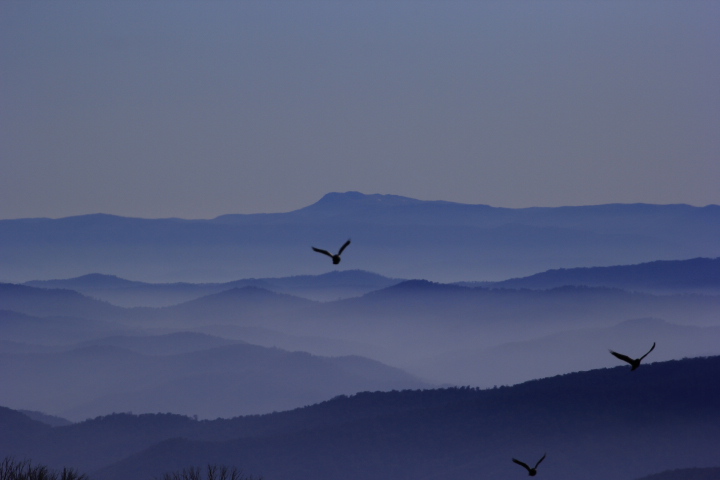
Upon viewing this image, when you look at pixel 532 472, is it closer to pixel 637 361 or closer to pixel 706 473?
pixel 637 361

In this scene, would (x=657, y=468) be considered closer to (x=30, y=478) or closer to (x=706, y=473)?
(x=706, y=473)

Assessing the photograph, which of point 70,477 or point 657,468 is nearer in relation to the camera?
point 70,477

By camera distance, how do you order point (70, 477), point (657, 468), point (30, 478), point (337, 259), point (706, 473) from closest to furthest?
point (337, 259) < point (30, 478) < point (70, 477) < point (706, 473) < point (657, 468)

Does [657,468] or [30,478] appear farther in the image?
[657,468]

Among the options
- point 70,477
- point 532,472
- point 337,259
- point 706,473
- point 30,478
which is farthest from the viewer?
point 706,473

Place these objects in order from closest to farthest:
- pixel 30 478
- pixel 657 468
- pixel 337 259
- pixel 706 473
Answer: pixel 337 259, pixel 30 478, pixel 706 473, pixel 657 468

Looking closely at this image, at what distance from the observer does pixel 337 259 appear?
40.8 metres

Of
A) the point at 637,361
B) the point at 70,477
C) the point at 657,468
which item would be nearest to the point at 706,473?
the point at 657,468

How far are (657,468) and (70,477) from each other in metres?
152

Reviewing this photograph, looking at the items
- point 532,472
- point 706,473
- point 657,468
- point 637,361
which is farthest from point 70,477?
point 657,468

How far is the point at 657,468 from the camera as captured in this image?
198750 millimetres

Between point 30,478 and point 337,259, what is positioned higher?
point 337,259

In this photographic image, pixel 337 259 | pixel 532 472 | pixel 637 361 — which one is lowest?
pixel 532 472

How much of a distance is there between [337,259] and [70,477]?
2030 inches
